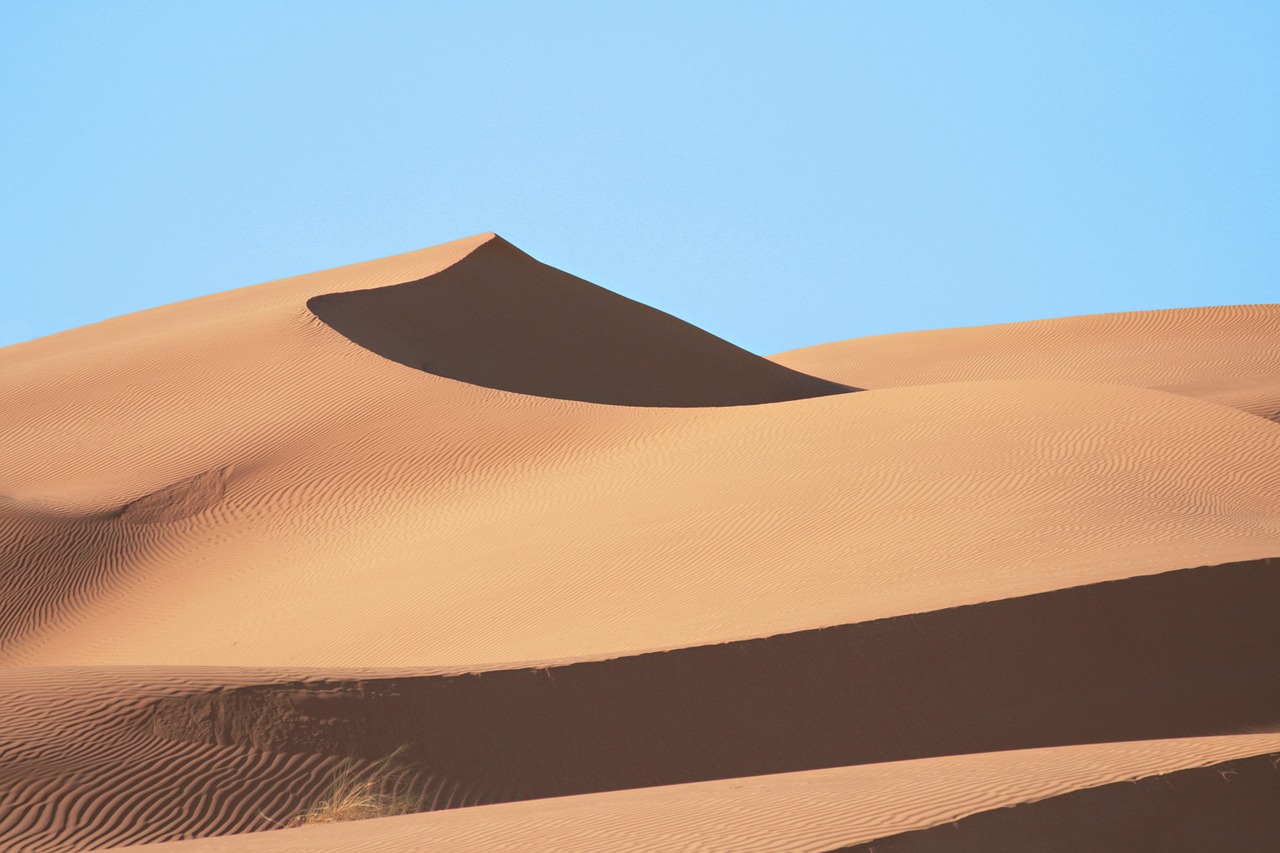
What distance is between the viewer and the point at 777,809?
6.34 meters

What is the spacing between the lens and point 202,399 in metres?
22.1

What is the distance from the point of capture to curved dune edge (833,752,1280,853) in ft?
19.7

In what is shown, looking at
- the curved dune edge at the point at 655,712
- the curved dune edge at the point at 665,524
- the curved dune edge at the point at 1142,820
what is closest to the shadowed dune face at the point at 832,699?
the curved dune edge at the point at 655,712

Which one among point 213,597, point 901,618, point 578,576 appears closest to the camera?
point 901,618

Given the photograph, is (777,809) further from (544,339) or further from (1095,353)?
(1095,353)

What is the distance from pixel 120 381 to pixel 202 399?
189 cm

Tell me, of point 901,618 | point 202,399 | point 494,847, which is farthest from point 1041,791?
point 202,399

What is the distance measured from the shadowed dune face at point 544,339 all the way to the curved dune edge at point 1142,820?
18.1 meters

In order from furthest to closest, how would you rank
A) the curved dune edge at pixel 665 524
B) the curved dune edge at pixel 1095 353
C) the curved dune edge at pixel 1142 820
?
the curved dune edge at pixel 1095 353, the curved dune edge at pixel 665 524, the curved dune edge at pixel 1142 820

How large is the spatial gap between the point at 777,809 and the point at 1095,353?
99.6ft

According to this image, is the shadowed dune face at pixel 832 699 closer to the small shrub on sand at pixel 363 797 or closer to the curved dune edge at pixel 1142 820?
the small shrub on sand at pixel 363 797

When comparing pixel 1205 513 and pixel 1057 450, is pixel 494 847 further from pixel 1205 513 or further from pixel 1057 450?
pixel 1057 450

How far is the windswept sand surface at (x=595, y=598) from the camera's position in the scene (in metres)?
7.31

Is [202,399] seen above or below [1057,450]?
above
